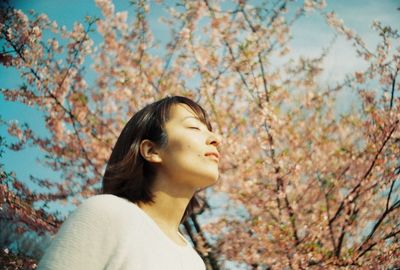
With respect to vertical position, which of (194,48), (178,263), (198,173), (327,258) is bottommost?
(178,263)

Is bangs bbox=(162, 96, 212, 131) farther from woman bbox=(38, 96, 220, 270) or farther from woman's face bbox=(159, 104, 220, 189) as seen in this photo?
woman's face bbox=(159, 104, 220, 189)

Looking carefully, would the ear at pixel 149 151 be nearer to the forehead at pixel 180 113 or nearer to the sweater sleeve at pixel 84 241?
the forehead at pixel 180 113

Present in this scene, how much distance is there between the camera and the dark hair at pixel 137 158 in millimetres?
1858

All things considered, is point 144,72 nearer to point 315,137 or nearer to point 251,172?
point 251,172

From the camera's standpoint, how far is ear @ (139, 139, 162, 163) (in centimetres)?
192

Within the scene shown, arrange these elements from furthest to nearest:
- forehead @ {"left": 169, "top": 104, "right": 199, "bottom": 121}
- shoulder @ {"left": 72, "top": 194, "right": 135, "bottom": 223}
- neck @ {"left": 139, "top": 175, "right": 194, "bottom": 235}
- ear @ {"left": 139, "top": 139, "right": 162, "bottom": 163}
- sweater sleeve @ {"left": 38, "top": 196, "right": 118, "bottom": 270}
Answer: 1. forehead @ {"left": 169, "top": 104, "right": 199, "bottom": 121}
2. ear @ {"left": 139, "top": 139, "right": 162, "bottom": 163}
3. neck @ {"left": 139, "top": 175, "right": 194, "bottom": 235}
4. shoulder @ {"left": 72, "top": 194, "right": 135, "bottom": 223}
5. sweater sleeve @ {"left": 38, "top": 196, "right": 118, "bottom": 270}

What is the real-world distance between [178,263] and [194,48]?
5.82m

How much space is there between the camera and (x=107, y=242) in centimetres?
135

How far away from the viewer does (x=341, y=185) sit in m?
6.50

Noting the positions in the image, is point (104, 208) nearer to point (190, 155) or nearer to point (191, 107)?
point (190, 155)

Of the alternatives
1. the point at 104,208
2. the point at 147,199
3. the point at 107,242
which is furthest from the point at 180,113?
the point at 107,242

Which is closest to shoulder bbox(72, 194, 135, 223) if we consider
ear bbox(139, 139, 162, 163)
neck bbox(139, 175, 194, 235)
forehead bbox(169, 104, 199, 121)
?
neck bbox(139, 175, 194, 235)

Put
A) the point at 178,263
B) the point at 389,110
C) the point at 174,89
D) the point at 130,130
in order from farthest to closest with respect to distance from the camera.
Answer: the point at 174,89, the point at 389,110, the point at 130,130, the point at 178,263

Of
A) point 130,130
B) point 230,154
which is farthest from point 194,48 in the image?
point 130,130
